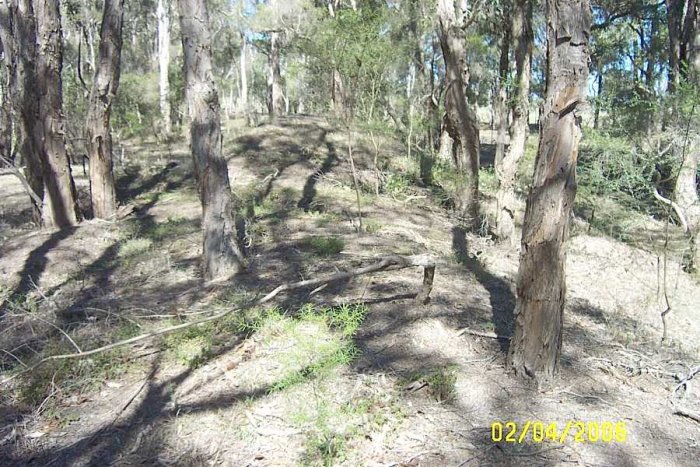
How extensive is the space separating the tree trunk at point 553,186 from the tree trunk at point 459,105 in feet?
19.1

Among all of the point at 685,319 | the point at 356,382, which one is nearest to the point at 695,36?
the point at 685,319

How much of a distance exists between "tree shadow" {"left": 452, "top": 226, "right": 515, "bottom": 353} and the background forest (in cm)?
4

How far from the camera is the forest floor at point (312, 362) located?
3.24m

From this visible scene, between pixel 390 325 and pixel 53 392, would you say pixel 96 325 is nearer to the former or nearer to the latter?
pixel 53 392

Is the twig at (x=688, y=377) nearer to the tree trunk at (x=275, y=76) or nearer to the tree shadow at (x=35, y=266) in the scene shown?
the tree shadow at (x=35, y=266)

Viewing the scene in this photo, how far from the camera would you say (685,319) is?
21.5 feet

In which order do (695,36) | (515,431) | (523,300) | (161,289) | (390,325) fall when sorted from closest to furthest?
(515,431)
(523,300)
(390,325)
(161,289)
(695,36)

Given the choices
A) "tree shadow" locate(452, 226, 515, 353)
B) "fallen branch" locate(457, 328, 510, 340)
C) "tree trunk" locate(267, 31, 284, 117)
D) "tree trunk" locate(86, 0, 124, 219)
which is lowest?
"tree shadow" locate(452, 226, 515, 353)

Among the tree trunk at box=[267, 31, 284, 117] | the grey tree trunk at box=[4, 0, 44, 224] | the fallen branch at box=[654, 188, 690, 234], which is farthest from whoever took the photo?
the tree trunk at box=[267, 31, 284, 117]

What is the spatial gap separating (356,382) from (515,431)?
3.83 ft

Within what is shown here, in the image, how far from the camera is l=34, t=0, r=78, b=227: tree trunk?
7.42 m

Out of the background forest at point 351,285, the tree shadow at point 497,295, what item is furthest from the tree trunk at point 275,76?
the tree shadow at point 497,295

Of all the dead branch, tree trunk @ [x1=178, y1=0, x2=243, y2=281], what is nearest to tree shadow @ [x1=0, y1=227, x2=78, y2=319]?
tree trunk @ [x1=178, y1=0, x2=243, y2=281]

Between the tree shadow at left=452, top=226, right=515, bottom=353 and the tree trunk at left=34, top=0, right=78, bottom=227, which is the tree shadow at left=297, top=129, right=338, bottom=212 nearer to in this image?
the tree shadow at left=452, top=226, right=515, bottom=353
